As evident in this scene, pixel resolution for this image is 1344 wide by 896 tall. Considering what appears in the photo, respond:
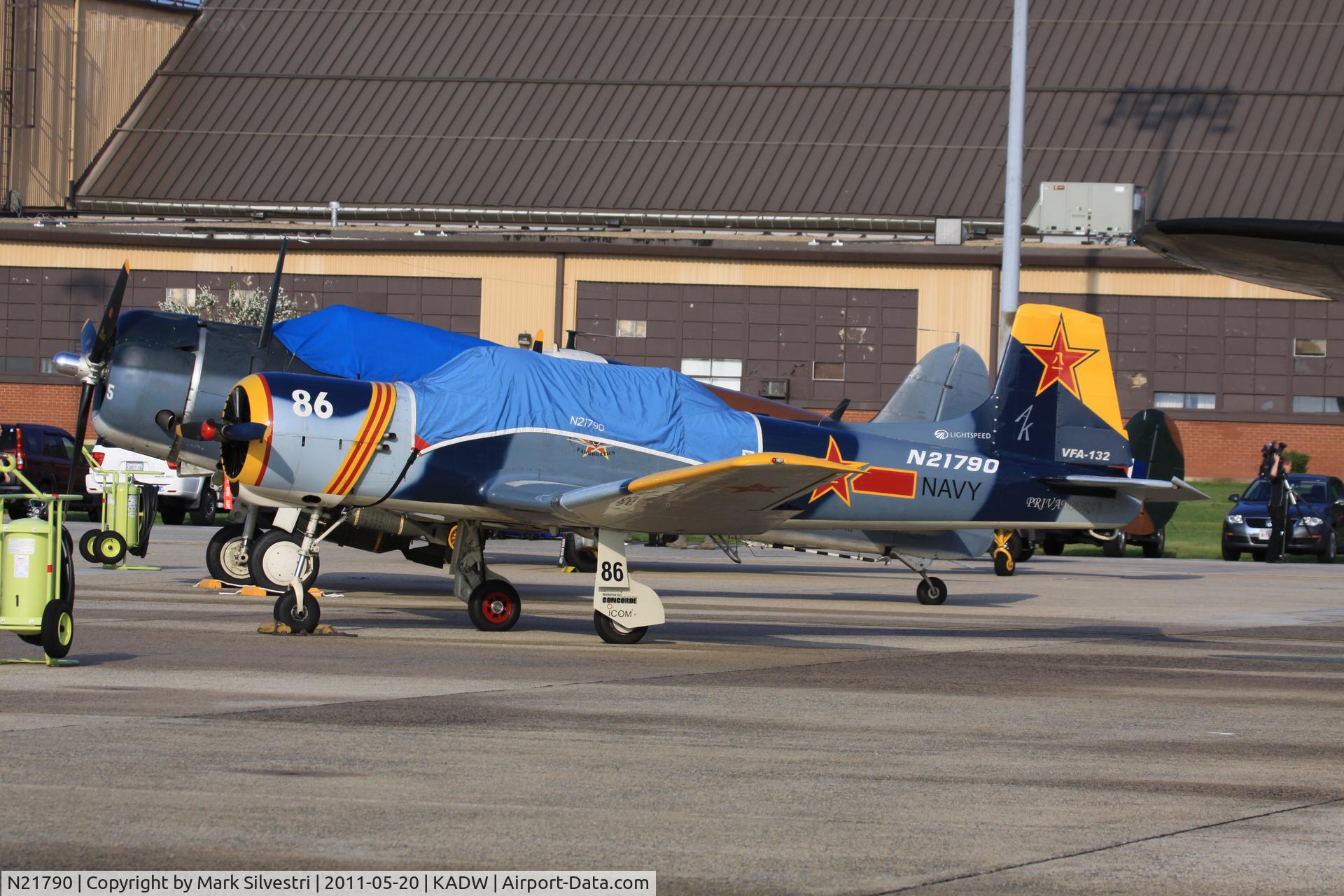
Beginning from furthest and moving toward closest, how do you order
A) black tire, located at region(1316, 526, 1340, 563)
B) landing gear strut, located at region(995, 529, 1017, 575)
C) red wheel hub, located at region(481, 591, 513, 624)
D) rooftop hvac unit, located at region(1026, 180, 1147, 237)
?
rooftop hvac unit, located at region(1026, 180, 1147, 237), black tire, located at region(1316, 526, 1340, 563), landing gear strut, located at region(995, 529, 1017, 575), red wheel hub, located at region(481, 591, 513, 624)

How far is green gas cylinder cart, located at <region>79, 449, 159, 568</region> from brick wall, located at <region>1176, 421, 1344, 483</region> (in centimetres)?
3174

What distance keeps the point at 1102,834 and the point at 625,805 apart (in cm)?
197

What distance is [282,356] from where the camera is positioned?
53.6 feet

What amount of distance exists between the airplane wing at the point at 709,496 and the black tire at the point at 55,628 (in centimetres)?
394

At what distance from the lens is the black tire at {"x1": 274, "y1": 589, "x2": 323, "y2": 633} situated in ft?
41.6

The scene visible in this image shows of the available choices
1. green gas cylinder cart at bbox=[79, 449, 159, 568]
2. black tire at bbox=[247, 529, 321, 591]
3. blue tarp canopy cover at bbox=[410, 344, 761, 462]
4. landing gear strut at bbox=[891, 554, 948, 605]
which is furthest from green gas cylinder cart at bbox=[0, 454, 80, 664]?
landing gear strut at bbox=[891, 554, 948, 605]

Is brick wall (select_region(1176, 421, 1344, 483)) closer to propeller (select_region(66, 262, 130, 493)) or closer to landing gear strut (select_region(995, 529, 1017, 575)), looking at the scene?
landing gear strut (select_region(995, 529, 1017, 575))

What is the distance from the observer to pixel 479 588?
1381 centimetres

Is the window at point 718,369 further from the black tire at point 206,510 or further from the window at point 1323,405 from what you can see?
the black tire at point 206,510

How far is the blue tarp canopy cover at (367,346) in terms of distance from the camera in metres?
16.3

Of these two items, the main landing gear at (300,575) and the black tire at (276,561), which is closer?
the main landing gear at (300,575)

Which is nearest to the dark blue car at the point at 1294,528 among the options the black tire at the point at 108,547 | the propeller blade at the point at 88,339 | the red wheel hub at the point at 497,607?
the red wheel hub at the point at 497,607

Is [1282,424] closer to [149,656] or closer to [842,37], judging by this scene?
[842,37]

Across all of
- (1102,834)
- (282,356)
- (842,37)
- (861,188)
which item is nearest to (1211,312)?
(861,188)
